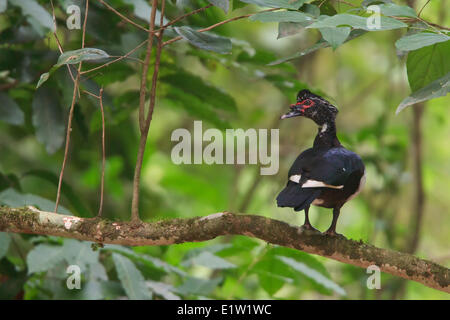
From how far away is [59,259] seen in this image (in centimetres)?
215

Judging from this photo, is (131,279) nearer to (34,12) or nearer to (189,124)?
(34,12)

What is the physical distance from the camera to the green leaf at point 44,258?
211cm

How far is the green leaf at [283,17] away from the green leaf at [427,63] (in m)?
0.39

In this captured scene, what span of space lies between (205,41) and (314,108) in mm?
347

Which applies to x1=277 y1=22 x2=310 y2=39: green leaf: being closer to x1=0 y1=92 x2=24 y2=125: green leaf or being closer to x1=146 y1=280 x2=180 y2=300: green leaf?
x1=146 y1=280 x2=180 y2=300: green leaf

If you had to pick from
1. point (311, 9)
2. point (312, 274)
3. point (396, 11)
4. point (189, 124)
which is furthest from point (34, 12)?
point (189, 124)

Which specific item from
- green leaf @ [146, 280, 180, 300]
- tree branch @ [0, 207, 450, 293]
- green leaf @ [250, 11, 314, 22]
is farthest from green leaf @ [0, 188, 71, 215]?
green leaf @ [250, 11, 314, 22]

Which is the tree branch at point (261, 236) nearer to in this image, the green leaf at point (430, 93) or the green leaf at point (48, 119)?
the green leaf at point (430, 93)

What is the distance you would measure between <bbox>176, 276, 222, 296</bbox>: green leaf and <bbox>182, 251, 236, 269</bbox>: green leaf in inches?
3.4

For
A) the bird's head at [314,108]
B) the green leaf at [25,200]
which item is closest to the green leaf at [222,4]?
the bird's head at [314,108]

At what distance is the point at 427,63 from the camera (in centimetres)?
161

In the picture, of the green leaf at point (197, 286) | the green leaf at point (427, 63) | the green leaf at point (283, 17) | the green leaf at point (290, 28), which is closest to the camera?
the green leaf at point (283, 17)

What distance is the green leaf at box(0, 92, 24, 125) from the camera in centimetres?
238
